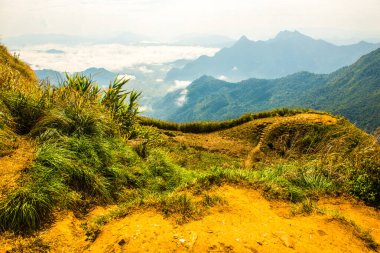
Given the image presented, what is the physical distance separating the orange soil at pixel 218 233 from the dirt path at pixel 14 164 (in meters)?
1.10

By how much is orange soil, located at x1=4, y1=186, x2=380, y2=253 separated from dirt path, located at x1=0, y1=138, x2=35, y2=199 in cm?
110

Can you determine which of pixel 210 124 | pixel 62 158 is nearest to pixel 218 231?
pixel 62 158

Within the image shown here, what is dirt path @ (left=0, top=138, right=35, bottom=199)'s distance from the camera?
17.3ft

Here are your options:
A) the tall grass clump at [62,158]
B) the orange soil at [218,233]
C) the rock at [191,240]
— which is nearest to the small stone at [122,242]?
the orange soil at [218,233]

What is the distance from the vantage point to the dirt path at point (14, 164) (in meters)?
5.27

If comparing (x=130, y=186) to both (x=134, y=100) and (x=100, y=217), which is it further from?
(x=134, y=100)

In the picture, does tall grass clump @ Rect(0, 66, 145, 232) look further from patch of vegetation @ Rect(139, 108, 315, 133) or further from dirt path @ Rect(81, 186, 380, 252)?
patch of vegetation @ Rect(139, 108, 315, 133)

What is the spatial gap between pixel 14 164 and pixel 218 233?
13.8 ft


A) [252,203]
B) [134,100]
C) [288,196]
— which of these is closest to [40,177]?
[252,203]

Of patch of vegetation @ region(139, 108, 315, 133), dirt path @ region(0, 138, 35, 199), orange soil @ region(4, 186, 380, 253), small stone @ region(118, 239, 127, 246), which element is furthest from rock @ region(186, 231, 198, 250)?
patch of vegetation @ region(139, 108, 315, 133)

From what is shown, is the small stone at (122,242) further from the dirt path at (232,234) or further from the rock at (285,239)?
the rock at (285,239)

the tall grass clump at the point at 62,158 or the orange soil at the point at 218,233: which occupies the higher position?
the tall grass clump at the point at 62,158

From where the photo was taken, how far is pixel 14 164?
587 cm

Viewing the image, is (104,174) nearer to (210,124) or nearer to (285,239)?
(285,239)
